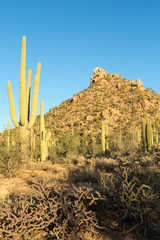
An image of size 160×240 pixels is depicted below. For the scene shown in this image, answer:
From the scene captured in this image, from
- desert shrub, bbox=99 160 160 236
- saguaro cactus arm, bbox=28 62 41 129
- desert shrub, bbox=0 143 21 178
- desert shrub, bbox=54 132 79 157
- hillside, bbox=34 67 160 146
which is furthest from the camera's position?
hillside, bbox=34 67 160 146

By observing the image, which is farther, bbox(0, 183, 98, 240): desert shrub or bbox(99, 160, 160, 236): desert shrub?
bbox(99, 160, 160, 236): desert shrub

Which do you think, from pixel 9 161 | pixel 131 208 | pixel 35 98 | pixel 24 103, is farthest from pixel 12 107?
pixel 131 208

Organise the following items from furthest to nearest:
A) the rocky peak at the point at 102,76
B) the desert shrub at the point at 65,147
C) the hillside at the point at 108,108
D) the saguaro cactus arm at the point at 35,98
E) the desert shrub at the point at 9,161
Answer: the rocky peak at the point at 102,76 → the hillside at the point at 108,108 → the desert shrub at the point at 65,147 → the saguaro cactus arm at the point at 35,98 → the desert shrub at the point at 9,161

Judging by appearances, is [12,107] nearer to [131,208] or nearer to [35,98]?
[35,98]

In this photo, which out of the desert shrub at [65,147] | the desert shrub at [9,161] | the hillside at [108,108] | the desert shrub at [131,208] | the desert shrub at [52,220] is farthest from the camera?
the hillside at [108,108]

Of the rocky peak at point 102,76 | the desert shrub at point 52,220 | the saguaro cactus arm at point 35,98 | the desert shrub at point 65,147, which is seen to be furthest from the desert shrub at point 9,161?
the rocky peak at point 102,76

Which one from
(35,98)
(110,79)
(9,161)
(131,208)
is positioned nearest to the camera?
(131,208)

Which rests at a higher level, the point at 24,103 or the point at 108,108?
the point at 108,108

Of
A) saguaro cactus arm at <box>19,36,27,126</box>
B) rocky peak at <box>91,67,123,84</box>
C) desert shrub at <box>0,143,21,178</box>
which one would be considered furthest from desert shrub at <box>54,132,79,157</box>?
rocky peak at <box>91,67,123,84</box>

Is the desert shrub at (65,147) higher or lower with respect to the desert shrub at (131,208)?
higher

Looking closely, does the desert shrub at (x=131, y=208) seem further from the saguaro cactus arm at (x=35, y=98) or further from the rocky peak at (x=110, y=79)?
the rocky peak at (x=110, y=79)

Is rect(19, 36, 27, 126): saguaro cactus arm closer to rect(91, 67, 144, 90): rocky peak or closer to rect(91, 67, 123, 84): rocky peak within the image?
rect(91, 67, 144, 90): rocky peak

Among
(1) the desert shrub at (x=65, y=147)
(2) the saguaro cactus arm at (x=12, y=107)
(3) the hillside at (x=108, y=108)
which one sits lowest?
(1) the desert shrub at (x=65, y=147)

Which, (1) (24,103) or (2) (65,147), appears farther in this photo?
(2) (65,147)
